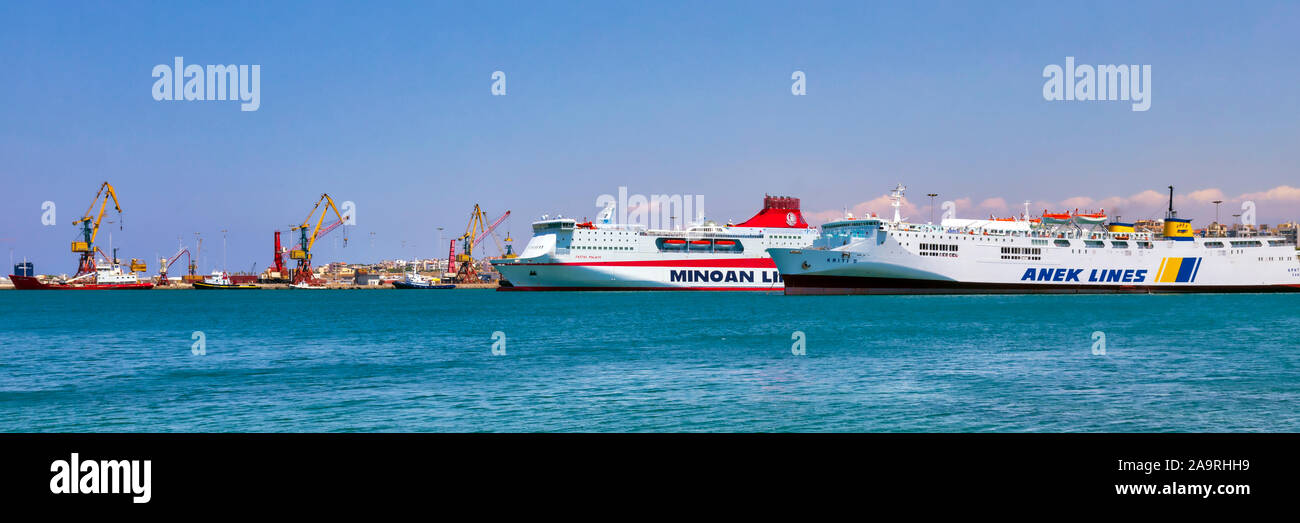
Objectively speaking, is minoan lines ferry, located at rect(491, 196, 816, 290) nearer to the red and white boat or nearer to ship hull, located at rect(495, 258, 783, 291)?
ship hull, located at rect(495, 258, 783, 291)

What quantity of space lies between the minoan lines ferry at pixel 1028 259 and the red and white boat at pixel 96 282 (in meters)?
152

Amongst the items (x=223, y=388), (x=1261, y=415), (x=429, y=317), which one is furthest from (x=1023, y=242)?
(x=223, y=388)

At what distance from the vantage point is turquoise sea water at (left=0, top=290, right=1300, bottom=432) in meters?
20.1

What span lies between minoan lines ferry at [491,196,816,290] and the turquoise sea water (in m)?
46.3

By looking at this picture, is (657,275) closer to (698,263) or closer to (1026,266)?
(698,263)

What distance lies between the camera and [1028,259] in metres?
84.8

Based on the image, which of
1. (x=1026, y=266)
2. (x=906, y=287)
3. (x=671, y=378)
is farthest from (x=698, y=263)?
(x=671, y=378)

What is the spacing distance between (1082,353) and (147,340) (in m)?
41.5

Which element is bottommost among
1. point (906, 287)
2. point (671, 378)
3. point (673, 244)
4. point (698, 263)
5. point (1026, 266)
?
point (671, 378)

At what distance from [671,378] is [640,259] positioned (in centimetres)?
7265

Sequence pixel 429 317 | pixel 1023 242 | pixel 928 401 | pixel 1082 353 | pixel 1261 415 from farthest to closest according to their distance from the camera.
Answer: pixel 1023 242 → pixel 429 317 → pixel 1082 353 → pixel 928 401 → pixel 1261 415

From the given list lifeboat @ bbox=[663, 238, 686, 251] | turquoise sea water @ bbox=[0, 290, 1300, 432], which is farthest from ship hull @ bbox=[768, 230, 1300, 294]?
turquoise sea water @ bbox=[0, 290, 1300, 432]
